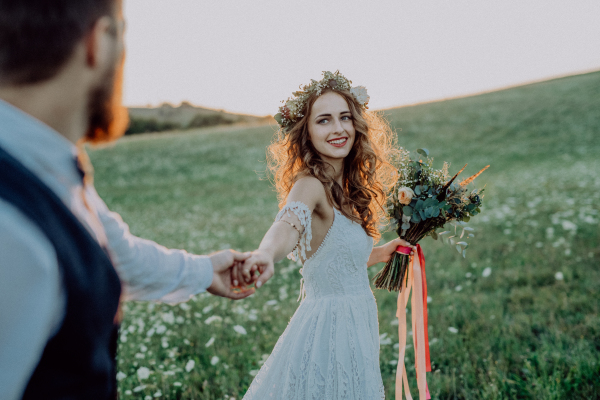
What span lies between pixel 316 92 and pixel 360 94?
0.33 meters

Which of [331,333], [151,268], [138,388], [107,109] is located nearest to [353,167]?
[331,333]

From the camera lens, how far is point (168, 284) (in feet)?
5.69

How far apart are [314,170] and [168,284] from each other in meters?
1.36

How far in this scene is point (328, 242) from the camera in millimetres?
2688

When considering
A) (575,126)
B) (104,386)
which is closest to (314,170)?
(104,386)

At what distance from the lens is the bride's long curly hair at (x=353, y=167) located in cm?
284

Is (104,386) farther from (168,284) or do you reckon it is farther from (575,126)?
(575,126)

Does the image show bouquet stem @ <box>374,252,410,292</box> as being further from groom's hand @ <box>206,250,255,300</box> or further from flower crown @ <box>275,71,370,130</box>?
groom's hand @ <box>206,250,255,300</box>

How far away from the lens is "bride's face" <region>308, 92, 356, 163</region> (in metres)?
2.86

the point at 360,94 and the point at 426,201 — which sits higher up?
the point at 360,94

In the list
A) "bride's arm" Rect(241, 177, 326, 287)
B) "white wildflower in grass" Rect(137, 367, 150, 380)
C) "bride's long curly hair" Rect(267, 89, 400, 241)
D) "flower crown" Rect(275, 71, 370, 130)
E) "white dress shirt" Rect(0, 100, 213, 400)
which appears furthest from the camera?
"white wildflower in grass" Rect(137, 367, 150, 380)

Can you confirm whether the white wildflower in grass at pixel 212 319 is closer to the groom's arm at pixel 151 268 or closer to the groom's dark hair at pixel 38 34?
the groom's arm at pixel 151 268

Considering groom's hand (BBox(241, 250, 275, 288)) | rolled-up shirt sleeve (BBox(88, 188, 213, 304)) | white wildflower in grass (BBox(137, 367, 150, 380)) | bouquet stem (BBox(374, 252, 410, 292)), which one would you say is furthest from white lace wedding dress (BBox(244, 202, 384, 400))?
white wildflower in grass (BBox(137, 367, 150, 380))

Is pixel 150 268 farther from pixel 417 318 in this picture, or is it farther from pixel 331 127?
pixel 417 318
